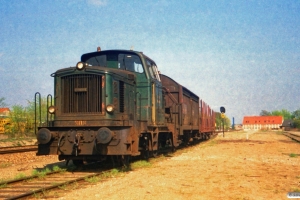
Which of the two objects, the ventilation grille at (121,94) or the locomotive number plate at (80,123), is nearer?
the locomotive number plate at (80,123)

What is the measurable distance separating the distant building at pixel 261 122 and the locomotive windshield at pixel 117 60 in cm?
14674

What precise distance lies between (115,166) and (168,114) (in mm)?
5561

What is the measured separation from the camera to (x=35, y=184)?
24.2 feet

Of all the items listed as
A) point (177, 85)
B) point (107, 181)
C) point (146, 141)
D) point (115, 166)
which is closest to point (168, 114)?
point (177, 85)

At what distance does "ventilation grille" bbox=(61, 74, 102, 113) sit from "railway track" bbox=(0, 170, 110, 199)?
1752 mm

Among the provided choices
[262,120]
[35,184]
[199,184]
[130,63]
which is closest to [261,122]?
[262,120]

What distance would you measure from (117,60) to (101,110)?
2.37 meters

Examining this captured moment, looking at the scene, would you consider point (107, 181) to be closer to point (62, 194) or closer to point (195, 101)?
point (62, 194)

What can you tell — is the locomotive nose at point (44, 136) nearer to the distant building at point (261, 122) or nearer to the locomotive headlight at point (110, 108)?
the locomotive headlight at point (110, 108)

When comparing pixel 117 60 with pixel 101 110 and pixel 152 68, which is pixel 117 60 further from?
pixel 101 110

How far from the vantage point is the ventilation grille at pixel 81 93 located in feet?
29.5

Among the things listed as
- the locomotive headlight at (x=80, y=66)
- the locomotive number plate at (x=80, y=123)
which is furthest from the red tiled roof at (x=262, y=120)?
the locomotive number plate at (x=80, y=123)

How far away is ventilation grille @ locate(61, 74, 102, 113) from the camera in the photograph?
8.99 m

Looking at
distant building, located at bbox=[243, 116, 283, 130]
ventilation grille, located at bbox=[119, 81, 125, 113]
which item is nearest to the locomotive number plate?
ventilation grille, located at bbox=[119, 81, 125, 113]
